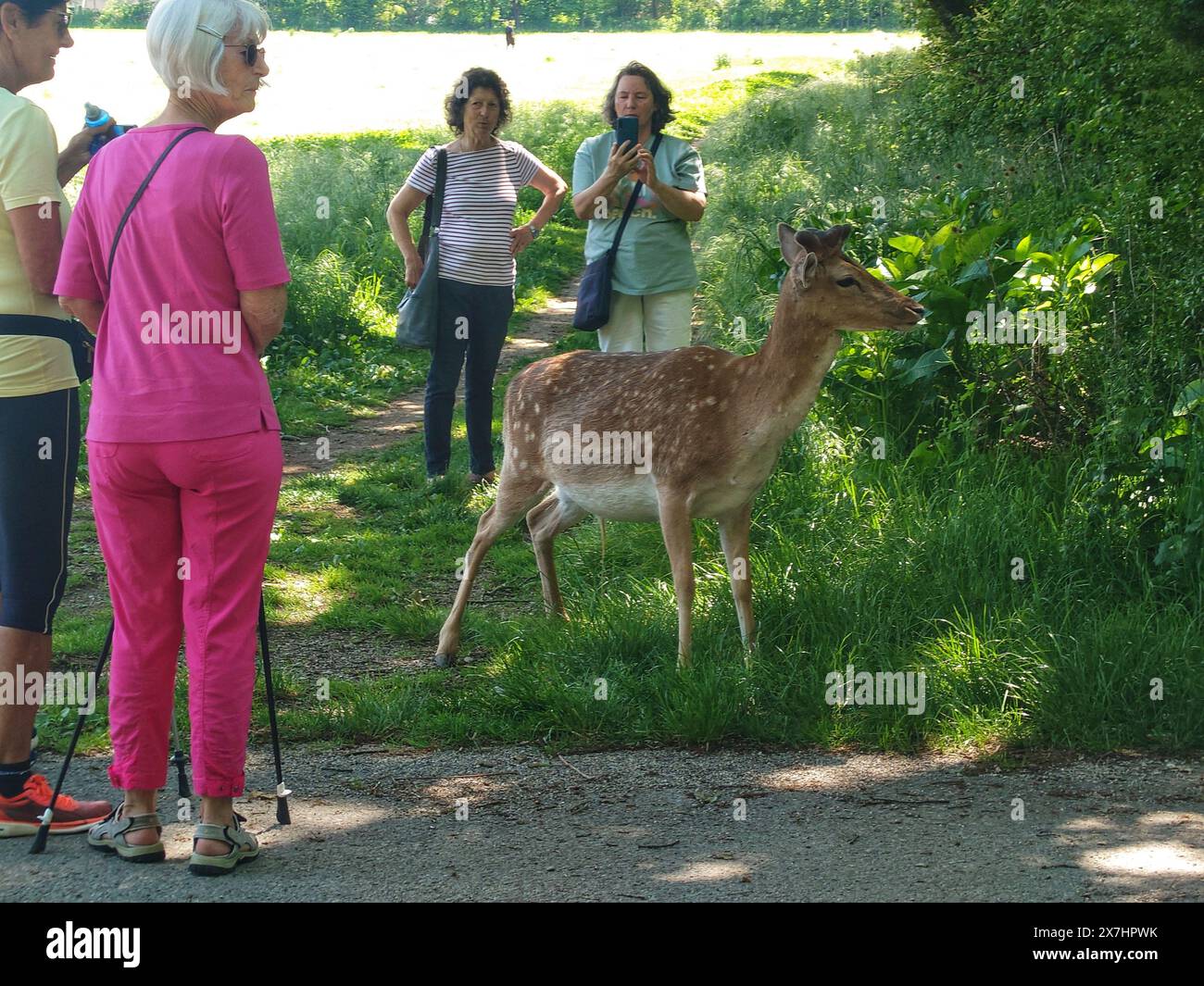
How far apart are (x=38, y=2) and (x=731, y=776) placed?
3878 millimetres

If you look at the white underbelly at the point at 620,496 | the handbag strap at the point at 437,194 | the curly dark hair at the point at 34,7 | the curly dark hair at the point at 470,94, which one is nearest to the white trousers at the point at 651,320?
the white underbelly at the point at 620,496

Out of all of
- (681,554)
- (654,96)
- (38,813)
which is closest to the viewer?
(38,813)

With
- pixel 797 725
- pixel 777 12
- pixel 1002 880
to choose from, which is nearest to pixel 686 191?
pixel 797 725

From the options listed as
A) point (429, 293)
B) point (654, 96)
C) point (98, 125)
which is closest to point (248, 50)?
point (98, 125)

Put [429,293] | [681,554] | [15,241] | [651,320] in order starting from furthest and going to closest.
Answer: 1. [429,293]
2. [651,320]
3. [681,554]
4. [15,241]

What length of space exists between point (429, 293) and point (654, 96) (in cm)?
241

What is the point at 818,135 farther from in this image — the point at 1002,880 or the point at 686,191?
the point at 1002,880

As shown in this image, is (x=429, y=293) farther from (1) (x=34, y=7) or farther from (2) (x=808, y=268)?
(1) (x=34, y=7)

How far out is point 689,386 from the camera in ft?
22.3

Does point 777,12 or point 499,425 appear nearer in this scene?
point 499,425

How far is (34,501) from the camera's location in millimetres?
4902

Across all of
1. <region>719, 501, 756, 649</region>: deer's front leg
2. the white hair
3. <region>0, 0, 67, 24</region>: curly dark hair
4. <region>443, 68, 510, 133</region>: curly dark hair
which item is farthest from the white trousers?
the white hair

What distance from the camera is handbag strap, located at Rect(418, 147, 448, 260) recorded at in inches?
379

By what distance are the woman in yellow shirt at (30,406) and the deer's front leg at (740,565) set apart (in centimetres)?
305
